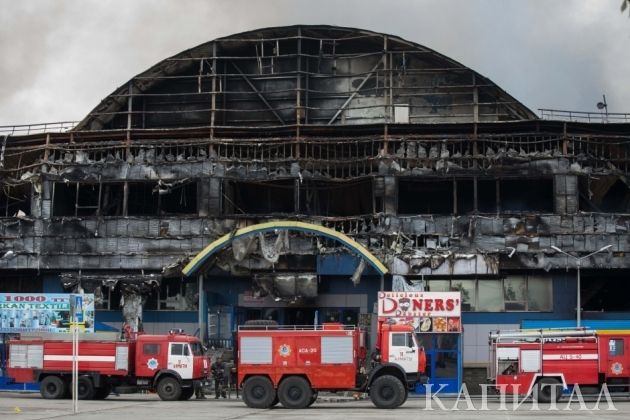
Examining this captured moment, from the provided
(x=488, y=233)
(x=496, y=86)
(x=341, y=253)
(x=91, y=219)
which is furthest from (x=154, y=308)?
(x=496, y=86)

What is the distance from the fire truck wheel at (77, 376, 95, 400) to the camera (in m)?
39.5

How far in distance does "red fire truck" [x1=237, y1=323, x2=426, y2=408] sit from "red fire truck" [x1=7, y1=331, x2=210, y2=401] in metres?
4.49

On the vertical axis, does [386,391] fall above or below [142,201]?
below

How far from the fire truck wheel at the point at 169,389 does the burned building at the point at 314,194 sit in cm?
901

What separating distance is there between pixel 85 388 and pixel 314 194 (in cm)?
1806

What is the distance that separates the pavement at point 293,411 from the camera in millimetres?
29844

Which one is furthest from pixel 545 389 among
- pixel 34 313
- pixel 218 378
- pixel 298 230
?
pixel 34 313

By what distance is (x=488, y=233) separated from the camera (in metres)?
49.6

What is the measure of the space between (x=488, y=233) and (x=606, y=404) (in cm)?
1432

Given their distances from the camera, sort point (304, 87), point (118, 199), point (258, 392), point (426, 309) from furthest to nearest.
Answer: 1. point (304, 87)
2. point (118, 199)
3. point (426, 309)
4. point (258, 392)

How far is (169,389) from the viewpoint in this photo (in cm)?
3962

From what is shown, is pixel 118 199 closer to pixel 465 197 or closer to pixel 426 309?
pixel 465 197

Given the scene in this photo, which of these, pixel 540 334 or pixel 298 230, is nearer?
pixel 540 334

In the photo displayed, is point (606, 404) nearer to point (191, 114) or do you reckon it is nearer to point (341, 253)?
point (341, 253)
